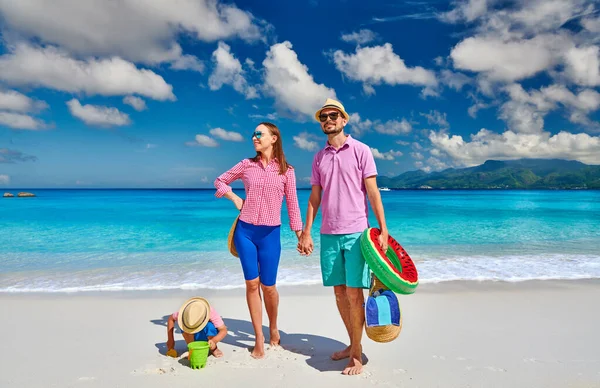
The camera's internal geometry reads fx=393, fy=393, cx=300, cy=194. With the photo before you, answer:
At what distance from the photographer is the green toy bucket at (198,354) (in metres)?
3.39

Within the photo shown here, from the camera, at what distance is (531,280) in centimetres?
700

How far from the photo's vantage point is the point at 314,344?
162 inches

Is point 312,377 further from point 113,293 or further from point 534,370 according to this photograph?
point 113,293

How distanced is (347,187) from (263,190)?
85 cm

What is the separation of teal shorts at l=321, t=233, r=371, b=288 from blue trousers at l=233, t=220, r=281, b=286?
52 centimetres

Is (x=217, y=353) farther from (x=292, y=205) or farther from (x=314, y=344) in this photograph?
(x=292, y=205)

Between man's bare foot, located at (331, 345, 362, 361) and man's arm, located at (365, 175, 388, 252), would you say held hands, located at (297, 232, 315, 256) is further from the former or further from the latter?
man's bare foot, located at (331, 345, 362, 361)

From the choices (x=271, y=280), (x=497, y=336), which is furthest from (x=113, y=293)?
(x=497, y=336)

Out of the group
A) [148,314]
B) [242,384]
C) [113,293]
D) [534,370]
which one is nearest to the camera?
[242,384]

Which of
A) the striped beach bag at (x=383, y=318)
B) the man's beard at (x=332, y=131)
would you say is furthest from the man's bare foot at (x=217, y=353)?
the man's beard at (x=332, y=131)

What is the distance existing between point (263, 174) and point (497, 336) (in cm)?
301

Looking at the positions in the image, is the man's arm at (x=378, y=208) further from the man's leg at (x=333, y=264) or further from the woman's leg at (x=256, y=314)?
the woman's leg at (x=256, y=314)

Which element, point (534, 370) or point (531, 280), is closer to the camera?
point (534, 370)

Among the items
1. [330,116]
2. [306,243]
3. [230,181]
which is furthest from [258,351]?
[330,116]
